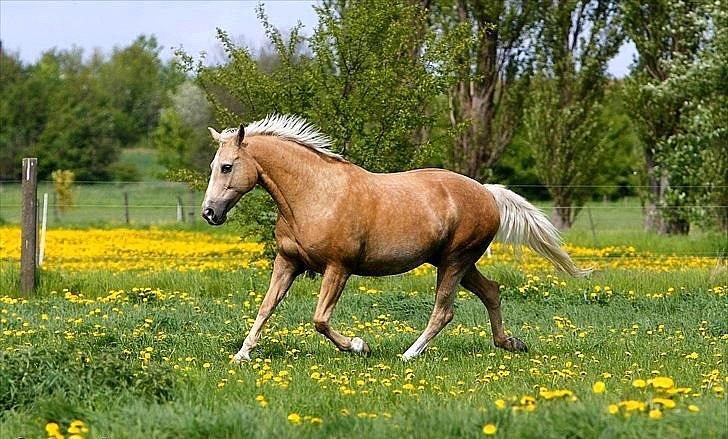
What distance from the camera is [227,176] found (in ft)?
31.2

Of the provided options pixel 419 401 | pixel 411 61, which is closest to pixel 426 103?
pixel 411 61

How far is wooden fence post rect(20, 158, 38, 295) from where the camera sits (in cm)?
1496

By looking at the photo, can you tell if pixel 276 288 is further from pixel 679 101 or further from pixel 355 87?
pixel 679 101

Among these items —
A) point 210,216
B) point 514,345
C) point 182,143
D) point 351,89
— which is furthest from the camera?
point 182,143

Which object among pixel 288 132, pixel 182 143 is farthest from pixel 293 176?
pixel 182 143

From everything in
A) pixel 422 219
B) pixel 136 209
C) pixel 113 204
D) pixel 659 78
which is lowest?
pixel 136 209

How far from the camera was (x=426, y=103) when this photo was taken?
58.1 ft

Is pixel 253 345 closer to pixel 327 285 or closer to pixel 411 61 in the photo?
pixel 327 285

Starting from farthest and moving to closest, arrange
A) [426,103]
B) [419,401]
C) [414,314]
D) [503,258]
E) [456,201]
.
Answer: [503,258] → [426,103] → [414,314] → [456,201] → [419,401]

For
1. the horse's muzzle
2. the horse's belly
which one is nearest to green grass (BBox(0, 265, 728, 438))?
the horse's belly

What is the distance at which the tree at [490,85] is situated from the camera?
27.9m

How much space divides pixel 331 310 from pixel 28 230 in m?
7.10

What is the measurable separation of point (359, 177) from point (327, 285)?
1023 mm

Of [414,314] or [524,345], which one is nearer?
[524,345]
